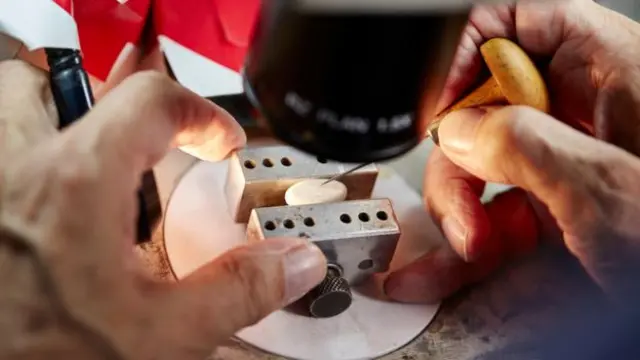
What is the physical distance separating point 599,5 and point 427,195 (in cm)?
23

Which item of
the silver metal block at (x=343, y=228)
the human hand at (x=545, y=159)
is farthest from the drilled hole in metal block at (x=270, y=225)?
the human hand at (x=545, y=159)

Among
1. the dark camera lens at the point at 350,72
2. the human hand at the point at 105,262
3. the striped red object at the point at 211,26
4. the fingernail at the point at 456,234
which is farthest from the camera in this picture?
the striped red object at the point at 211,26

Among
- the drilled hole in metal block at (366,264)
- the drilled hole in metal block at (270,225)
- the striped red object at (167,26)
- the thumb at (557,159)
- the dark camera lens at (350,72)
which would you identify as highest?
the dark camera lens at (350,72)

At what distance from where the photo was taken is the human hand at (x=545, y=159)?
1.92 feet

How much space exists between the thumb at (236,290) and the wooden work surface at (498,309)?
0.38 feet

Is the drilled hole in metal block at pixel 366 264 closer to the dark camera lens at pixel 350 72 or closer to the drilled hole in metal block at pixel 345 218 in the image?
the drilled hole in metal block at pixel 345 218

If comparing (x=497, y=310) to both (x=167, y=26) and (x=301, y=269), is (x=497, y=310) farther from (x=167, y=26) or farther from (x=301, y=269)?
(x=167, y=26)

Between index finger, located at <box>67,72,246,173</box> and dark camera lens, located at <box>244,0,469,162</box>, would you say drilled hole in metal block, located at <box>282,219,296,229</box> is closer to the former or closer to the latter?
index finger, located at <box>67,72,246,173</box>

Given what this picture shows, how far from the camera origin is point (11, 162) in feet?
1.75

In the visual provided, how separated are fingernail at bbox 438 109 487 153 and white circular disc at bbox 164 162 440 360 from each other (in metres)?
0.14

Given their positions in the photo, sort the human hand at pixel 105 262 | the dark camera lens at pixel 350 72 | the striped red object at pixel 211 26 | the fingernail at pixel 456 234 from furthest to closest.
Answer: the striped red object at pixel 211 26, the fingernail at pixel 456 234, the human hand at pixel 105 262, the dark camera lens at pixel 350 72

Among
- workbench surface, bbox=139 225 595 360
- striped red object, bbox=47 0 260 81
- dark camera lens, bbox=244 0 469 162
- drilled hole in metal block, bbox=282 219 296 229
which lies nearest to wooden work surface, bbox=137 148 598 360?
workbench surface, bbox=139 225 595 360

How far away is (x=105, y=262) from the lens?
1.62 feet

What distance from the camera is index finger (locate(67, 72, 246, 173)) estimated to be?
53 centimetres
